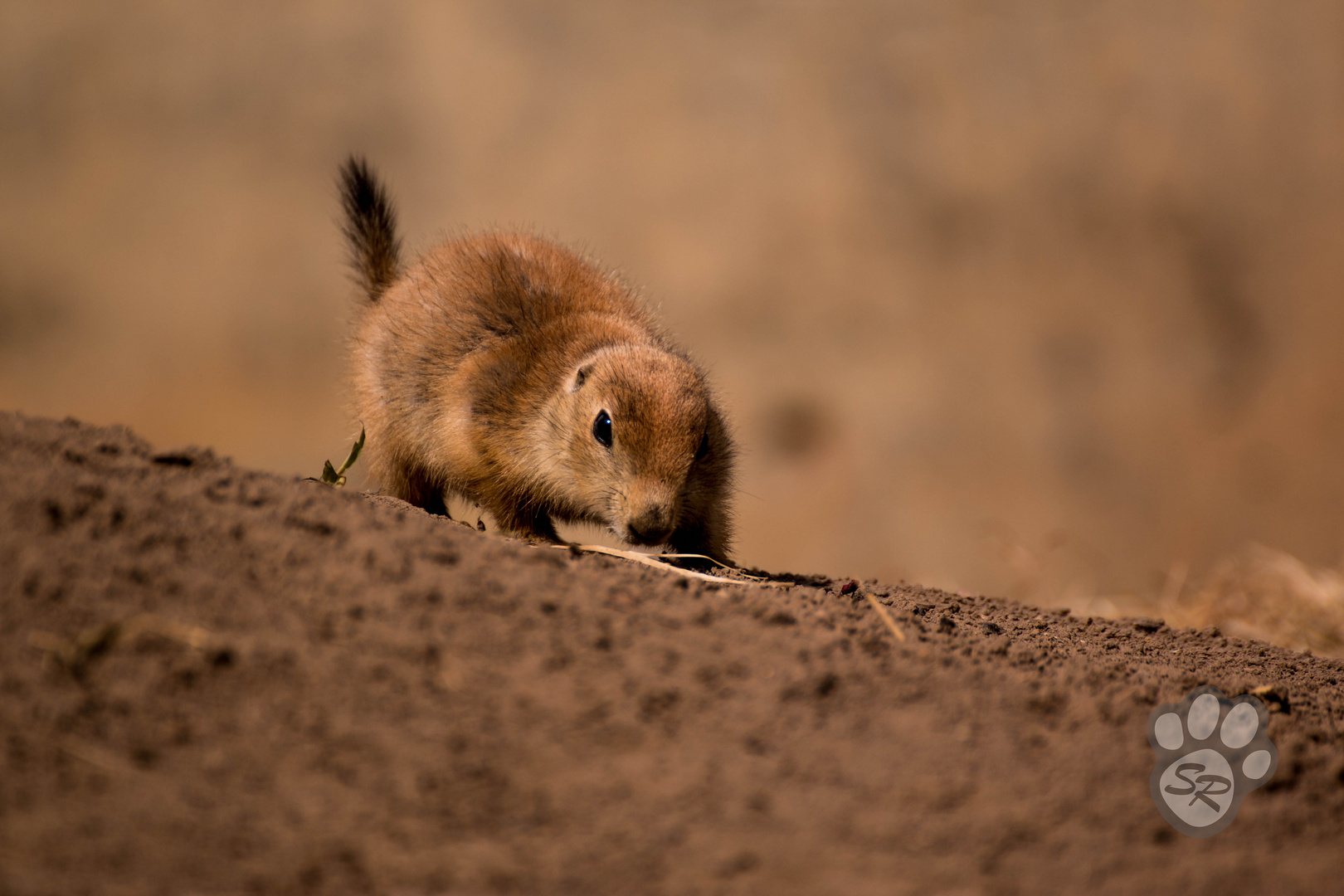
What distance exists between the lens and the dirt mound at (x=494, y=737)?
60.5 inches

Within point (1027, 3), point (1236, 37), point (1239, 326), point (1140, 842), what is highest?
point (1027, 3)

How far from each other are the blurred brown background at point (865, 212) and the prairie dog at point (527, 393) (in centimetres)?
401

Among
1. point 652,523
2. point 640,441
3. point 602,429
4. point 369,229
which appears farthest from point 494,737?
point 369,229

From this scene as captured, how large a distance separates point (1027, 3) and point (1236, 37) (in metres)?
2.11

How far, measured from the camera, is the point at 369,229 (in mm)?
5637

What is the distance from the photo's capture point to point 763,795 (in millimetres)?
1739

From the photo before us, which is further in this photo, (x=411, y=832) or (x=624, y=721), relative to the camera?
(x=624, y=721)

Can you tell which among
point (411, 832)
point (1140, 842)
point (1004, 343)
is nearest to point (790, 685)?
point (1140, 842)

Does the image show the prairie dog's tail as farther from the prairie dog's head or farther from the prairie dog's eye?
the prairie dog's eye

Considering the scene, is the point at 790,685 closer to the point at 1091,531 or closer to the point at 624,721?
the point at 624,721

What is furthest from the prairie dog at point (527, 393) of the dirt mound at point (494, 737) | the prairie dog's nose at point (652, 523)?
the dirt mound at point (494, 737)

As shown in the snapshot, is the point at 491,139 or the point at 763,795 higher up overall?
the point at 491,139

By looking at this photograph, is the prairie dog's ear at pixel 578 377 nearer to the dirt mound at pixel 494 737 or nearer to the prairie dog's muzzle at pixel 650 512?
the prairie dog's muzzle at pixel 650 512

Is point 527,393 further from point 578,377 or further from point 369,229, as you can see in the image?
point 369,229
